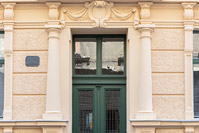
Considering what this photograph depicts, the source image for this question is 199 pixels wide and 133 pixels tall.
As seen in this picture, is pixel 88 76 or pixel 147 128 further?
pixel 88 76

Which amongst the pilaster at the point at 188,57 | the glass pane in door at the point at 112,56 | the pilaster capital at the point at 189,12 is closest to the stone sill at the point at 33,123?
the glass pane in door at the point at 112,56

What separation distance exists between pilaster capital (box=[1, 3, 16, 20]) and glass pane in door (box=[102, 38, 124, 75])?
2394mm

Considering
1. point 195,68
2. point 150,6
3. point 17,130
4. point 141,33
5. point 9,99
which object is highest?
point 150,6

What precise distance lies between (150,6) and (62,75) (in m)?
2.72

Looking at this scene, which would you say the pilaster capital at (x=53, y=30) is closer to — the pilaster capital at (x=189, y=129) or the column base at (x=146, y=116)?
the column base at (x=146, y=116)

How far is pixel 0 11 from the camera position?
10.9 metres

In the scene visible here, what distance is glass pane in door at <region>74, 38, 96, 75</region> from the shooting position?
11.3 meters

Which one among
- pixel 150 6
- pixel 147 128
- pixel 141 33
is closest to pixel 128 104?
pixel 147 128

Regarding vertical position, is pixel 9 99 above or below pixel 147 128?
above

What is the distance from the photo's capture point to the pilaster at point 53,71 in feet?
34.5

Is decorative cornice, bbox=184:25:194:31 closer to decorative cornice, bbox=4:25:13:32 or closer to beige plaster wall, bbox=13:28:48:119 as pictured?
beige plaster wall, bbox=13:28:48:119

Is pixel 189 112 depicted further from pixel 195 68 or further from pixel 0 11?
pixel 0 11

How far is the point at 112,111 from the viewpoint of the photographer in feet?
36.8

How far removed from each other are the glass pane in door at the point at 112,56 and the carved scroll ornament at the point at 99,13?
30.2 inches
